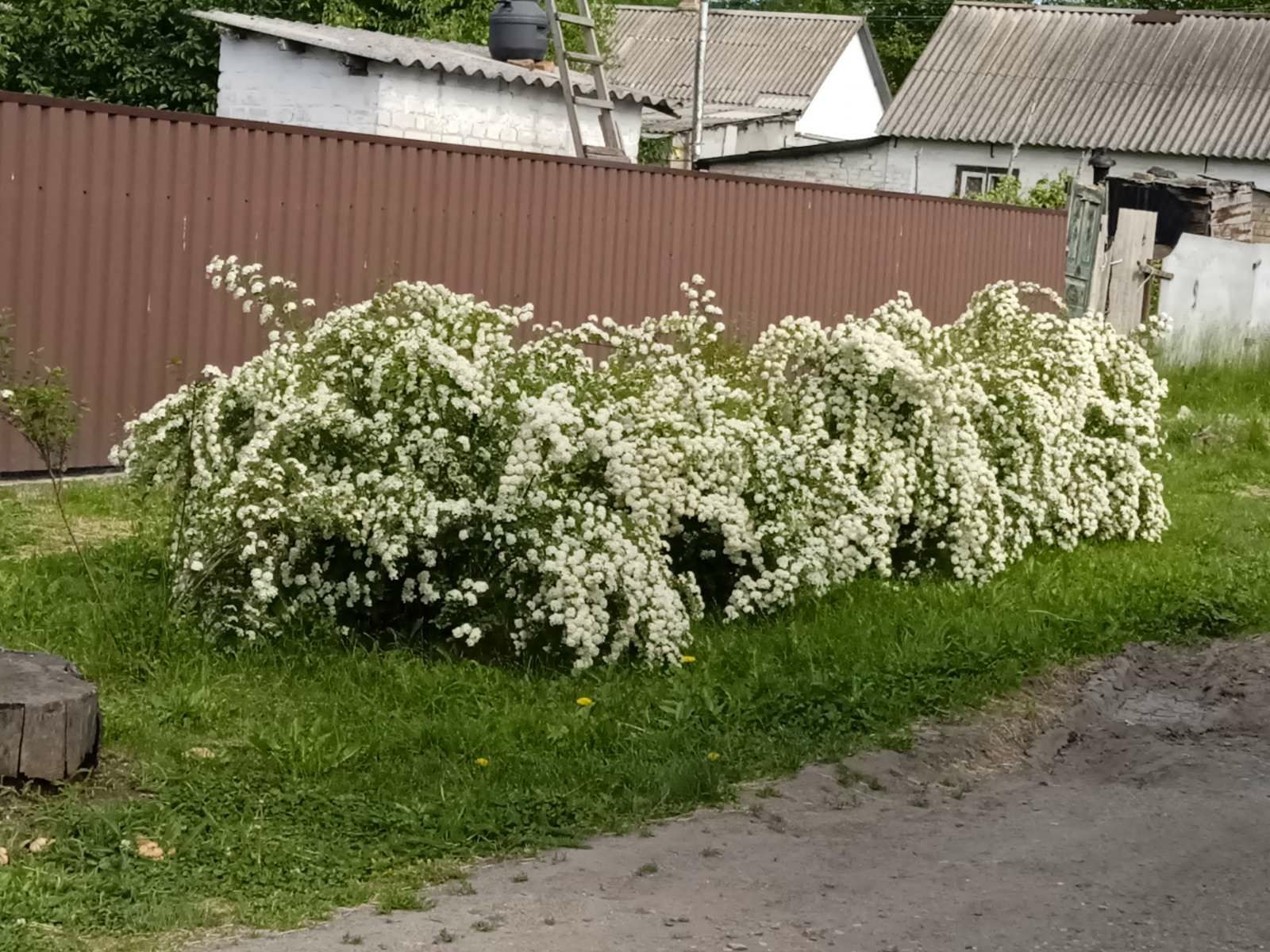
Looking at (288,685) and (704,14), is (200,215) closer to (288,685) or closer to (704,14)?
(288,685)

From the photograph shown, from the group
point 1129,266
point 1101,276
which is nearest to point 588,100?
point 1101,276

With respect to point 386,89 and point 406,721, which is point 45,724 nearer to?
point 406,721

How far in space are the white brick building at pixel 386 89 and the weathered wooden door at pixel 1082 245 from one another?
5.60m

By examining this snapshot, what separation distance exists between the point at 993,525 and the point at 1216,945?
14.8 ft

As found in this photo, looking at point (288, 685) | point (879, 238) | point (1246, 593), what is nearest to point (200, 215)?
point (288, 685)

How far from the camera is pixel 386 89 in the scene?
63.2 feet

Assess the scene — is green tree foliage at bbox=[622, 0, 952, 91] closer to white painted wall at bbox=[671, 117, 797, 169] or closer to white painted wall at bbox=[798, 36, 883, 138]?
white painted wall at bbox=[798, 36, 883, 138]

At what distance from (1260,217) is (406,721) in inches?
913

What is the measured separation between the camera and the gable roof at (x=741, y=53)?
45.0m

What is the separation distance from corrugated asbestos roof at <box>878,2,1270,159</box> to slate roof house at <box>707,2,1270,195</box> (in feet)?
0.10

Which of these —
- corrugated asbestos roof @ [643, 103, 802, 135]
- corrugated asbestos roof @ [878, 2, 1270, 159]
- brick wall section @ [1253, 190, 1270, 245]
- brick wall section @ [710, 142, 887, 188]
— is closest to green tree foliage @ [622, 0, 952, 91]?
corrugated asbestos roof @ [643, 103, 802, 135]

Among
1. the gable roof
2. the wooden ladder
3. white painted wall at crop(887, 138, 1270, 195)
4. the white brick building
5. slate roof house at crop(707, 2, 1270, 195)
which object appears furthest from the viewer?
the gable roof

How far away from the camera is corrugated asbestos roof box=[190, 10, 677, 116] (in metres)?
19.0

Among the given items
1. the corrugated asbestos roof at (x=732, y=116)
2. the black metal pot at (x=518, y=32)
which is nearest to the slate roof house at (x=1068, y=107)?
the corrugated asbestos roof at (x=732, y=116)
